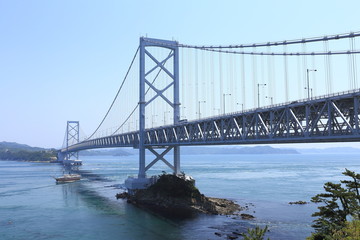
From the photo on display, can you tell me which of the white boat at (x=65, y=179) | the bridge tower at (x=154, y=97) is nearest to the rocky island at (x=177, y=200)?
the bridge tower at (x=154, y=97)

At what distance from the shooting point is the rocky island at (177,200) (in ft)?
140

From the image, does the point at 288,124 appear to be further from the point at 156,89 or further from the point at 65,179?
the point at 65,179

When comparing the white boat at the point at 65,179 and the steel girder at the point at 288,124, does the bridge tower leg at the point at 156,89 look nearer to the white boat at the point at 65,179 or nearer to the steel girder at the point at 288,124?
the steel girder at the point at 288,124

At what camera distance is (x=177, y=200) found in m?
45.9

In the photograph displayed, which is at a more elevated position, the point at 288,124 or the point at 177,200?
the point at 288,124

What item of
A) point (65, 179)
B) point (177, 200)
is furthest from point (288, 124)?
point (65, 179)

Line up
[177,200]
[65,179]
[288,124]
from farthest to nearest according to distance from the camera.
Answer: [65,179]
[177,200]
[288,124]

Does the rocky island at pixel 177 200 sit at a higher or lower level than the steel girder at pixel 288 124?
lower

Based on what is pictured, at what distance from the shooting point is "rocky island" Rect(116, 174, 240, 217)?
42.7 meters

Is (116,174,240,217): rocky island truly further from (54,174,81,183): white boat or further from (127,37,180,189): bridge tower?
(54,174,81,183): white boat

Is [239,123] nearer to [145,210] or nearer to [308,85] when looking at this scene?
[308,85]

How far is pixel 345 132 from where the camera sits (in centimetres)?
2441

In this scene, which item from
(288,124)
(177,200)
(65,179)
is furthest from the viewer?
(65,179)

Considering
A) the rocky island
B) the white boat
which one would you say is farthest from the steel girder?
the white boat
